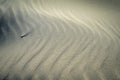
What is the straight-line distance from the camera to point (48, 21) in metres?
3.69

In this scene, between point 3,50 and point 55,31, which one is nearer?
point 3,50

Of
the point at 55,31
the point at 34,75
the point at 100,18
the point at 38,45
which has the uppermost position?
the point at 100,18

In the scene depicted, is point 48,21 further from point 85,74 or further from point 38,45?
point 85,74

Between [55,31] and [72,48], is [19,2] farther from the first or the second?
[72,48]

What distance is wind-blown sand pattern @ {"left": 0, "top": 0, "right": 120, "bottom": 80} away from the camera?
2.56 meters

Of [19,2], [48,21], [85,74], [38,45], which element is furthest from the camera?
[19,2]

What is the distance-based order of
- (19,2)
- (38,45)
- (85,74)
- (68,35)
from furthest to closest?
(19,2) < (68,35) < (38,45) < (85,74)

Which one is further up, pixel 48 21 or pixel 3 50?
pixel 48 21

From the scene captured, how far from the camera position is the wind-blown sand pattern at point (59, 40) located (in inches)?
101

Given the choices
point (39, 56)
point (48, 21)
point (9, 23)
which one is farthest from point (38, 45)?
point (9, 23)

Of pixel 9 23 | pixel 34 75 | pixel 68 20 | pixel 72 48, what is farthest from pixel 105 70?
pixel 9 23

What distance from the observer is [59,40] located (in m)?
3.17

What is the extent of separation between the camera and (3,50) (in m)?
2.98

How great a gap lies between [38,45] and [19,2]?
6.05 ft
